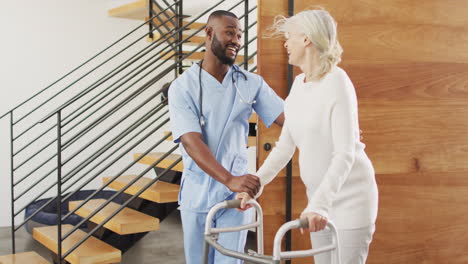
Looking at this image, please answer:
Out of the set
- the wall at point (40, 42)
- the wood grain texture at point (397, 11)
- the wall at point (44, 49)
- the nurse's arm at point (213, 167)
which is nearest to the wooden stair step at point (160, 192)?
the nurse's arm at point (213, 167)

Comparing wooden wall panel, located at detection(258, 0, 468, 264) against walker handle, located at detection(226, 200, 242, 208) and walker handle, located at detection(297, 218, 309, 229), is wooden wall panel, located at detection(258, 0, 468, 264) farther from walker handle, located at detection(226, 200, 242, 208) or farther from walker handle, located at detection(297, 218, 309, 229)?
walker handle, located at detection(297, 218, 309, 229)

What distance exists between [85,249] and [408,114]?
206 cm

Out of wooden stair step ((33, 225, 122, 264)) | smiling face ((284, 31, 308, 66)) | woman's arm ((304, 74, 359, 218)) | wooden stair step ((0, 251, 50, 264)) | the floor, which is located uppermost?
smiling face ((284, 31, 308, 66))

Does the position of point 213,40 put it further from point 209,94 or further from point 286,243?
point 286,243

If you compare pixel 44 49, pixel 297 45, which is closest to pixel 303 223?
pixel 297 45

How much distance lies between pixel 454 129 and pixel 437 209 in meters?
0.43

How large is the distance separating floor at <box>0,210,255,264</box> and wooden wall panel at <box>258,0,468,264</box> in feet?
5.64

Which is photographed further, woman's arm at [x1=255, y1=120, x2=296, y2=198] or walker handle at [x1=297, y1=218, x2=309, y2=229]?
woman's arm at [x1=255, y1=120, x2=296, y2=198]

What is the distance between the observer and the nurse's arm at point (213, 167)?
72.1 inches

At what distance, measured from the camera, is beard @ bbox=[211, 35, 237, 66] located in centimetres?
209

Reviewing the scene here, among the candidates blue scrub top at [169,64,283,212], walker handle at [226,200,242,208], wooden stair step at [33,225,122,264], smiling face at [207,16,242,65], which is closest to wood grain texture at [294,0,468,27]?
smiling face at [207,16,242,65]

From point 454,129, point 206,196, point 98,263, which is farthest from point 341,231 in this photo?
point 98,263

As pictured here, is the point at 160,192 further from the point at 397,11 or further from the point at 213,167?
the point at 397,11

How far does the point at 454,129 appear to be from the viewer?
2830 mm
